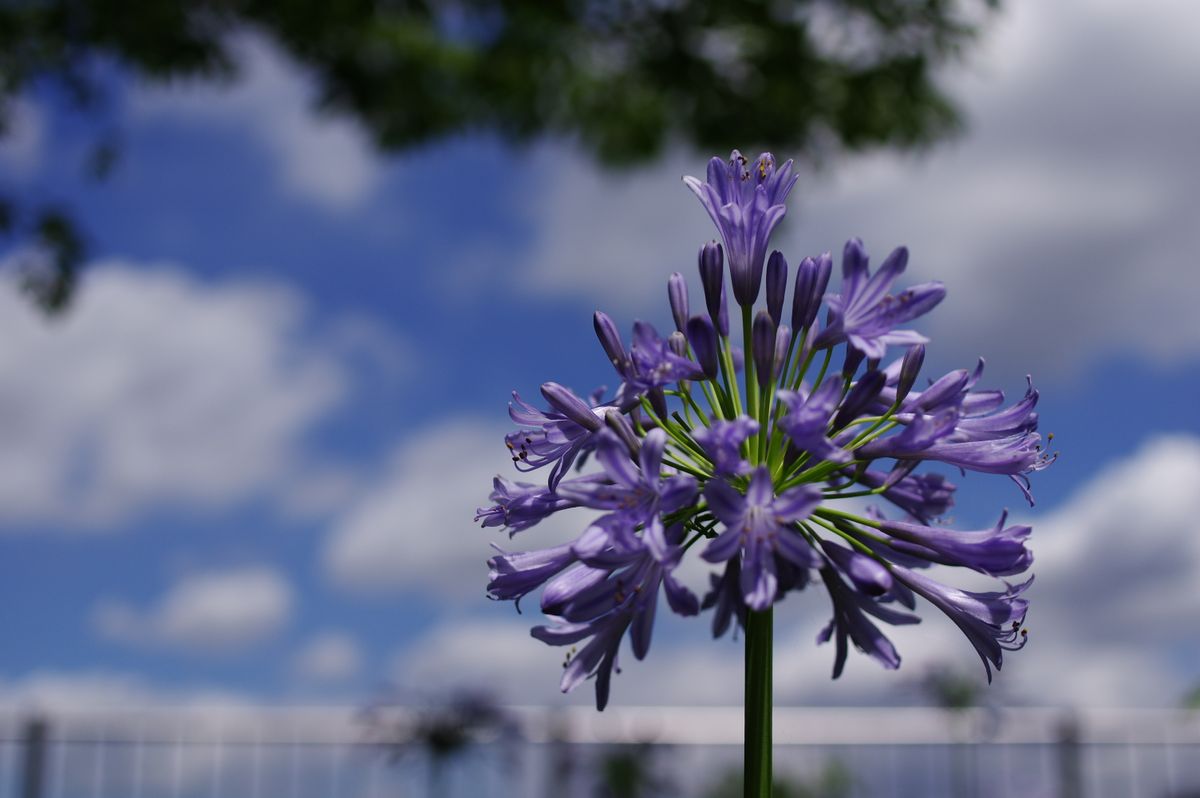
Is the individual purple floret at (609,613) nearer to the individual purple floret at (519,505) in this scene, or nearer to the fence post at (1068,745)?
the individual purple floret at (519,505)

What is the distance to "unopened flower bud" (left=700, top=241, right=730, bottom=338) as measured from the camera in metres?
1.97

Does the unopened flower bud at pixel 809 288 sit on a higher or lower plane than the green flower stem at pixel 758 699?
higher

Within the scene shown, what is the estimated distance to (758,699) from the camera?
5.66 feet

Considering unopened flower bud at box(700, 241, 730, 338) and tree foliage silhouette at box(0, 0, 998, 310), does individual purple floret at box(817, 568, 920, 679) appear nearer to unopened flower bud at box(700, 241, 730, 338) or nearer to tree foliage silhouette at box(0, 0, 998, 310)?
unopened flower bud at box(700, 241, 730, 338)

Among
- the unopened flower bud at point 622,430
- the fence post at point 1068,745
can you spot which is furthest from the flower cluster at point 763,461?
the fence post at point 1068,745

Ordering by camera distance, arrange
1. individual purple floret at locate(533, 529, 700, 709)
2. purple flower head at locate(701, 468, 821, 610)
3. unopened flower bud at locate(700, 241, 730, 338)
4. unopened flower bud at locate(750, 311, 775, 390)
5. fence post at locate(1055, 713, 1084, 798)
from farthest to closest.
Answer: fence post at locate(1055, 713, 1084, 798) < unopened flower bud at locate(700, 241, 730, 338) < unopened flower bud at locate(750, 311, 775, 390) < individual purple floret at locate(533, 529, 700, 709) < purple flower head at locate(701, 468, 821, 610)

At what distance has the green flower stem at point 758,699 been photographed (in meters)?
1.70

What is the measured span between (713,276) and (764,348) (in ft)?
0.61

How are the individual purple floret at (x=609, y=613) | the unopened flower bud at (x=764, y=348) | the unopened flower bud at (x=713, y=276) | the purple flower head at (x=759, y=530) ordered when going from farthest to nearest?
the unopened flower bud at (x=713, y=276) → the unopened flower bud at (x=764, y=348) → the individual purple floret at (x=609, y=613) → the purple flower head at (x=759, y=530)

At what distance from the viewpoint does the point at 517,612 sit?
77.3 inches

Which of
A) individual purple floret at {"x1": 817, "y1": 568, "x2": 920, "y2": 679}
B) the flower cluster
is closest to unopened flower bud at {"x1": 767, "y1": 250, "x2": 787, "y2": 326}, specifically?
the flower cluster

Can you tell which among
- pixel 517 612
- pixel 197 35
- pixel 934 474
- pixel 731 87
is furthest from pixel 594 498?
pixel 197 35

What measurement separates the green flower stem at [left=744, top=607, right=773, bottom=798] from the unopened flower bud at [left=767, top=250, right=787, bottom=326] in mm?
487

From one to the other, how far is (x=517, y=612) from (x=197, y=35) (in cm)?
1391
